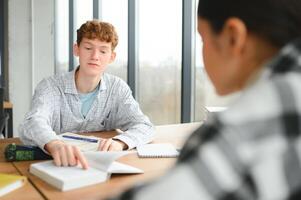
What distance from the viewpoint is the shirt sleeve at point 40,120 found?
5.41 feet

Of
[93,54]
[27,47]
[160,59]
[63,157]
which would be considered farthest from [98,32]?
[27,47]

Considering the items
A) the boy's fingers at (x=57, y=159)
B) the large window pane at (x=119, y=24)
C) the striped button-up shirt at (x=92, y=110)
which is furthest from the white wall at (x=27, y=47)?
the boy's fingers at (x=57, y=159)

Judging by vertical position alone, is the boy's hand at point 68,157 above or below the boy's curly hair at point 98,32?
below

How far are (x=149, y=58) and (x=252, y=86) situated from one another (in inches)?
154

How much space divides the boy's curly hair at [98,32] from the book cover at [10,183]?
92cm

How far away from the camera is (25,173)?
146 cm

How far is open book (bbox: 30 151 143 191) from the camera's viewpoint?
128cm

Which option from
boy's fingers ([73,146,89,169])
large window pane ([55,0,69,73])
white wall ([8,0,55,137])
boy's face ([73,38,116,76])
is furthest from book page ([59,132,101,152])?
large window pane ([55,0,69,73])

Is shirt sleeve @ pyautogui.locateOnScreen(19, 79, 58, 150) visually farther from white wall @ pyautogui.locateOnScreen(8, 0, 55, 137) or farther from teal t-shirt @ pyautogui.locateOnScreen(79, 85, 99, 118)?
white wall @ pyautogui.locateOnScreen(8, 0, 55, 137)

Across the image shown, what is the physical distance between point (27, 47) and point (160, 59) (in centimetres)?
145

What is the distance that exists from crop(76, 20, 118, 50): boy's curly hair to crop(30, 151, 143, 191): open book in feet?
2.54

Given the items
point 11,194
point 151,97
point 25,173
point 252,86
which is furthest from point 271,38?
point 151,97

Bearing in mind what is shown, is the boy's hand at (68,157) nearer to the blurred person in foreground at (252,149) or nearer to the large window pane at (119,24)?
the blurred person in foreground at (252,149)

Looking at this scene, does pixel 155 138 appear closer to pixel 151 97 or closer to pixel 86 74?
pixel 86 74
